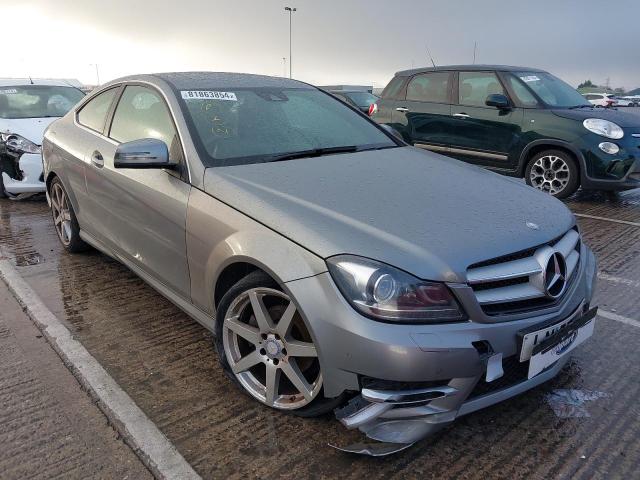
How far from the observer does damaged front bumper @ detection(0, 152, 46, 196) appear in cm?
630

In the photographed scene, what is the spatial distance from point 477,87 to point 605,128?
5.95 feet

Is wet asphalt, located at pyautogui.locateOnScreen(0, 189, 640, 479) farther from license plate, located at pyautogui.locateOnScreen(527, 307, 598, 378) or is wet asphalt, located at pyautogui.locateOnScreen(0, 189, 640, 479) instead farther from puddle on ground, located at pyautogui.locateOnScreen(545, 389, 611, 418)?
license plate, located at pyautogui.locateOnScreen(527, 307, 598, 378)

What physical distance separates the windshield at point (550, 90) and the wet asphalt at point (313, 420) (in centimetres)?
390

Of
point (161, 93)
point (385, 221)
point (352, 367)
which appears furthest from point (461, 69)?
point (352, 367)

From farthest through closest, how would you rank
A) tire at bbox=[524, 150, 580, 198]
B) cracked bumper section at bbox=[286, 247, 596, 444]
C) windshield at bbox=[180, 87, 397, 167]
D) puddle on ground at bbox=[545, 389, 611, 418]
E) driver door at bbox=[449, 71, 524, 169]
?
1. driver door at bbox=[449, 71, 524, 169]
2. tire at bbox=[524, 150, 580, 198]
3. windshield at bbox=[180, 87, 397, 167]
4. puddle on ground at bbox=[545, 389, 611, 418]
5. cracked bumper section at bbox=[286, 247, 596, 444]

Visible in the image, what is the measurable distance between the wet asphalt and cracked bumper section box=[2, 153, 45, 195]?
298 cm

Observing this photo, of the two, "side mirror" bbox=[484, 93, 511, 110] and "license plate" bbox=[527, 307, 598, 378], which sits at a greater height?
"side mirror" bbox=[484, 93, 511, 110]

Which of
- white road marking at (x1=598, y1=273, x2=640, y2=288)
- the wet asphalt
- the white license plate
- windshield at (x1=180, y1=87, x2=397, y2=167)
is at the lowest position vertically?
the wet asphalt

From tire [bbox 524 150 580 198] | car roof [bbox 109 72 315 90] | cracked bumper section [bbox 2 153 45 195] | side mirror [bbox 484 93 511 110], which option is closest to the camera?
car roof [bbox 109 72 315 90]

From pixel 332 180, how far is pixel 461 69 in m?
5.88

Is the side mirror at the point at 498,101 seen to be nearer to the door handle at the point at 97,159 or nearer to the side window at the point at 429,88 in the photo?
the side window at the point at 429,88

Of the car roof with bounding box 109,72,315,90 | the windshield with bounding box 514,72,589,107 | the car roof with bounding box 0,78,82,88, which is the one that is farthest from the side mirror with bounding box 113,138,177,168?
the car roof with bounding box 0,78,82,88

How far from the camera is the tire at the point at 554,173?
668cm

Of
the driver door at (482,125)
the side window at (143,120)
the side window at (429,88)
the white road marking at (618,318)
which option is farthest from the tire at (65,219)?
the side window at (429,88)
